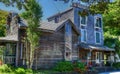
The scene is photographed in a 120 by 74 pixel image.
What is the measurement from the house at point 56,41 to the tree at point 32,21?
1.82m

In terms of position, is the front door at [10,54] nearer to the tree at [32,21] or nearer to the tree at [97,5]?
the tree at [32,21]

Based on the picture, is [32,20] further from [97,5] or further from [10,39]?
[97,5]

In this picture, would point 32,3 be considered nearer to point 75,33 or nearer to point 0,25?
point 75,33

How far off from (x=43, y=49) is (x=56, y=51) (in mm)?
2355

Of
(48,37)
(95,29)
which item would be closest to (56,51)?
(48,37)

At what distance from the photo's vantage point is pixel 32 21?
1059 inches

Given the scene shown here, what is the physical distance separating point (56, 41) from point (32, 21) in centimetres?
618

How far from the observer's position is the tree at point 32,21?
26.6 metres

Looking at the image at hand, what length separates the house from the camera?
28859 mm

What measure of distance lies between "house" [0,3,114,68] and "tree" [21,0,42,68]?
1.82m

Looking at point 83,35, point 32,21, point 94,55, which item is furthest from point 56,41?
point 94,55

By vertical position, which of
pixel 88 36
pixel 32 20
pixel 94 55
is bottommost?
pixel 94 55

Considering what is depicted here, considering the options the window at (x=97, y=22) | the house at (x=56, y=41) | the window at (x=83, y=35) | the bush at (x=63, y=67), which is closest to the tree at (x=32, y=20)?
the house at (x=56, y=41)

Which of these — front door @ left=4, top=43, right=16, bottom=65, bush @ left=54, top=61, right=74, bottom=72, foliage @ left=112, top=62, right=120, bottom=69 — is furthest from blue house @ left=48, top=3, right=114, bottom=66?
front door @ left=4, top=43, right=16, bottom=65
